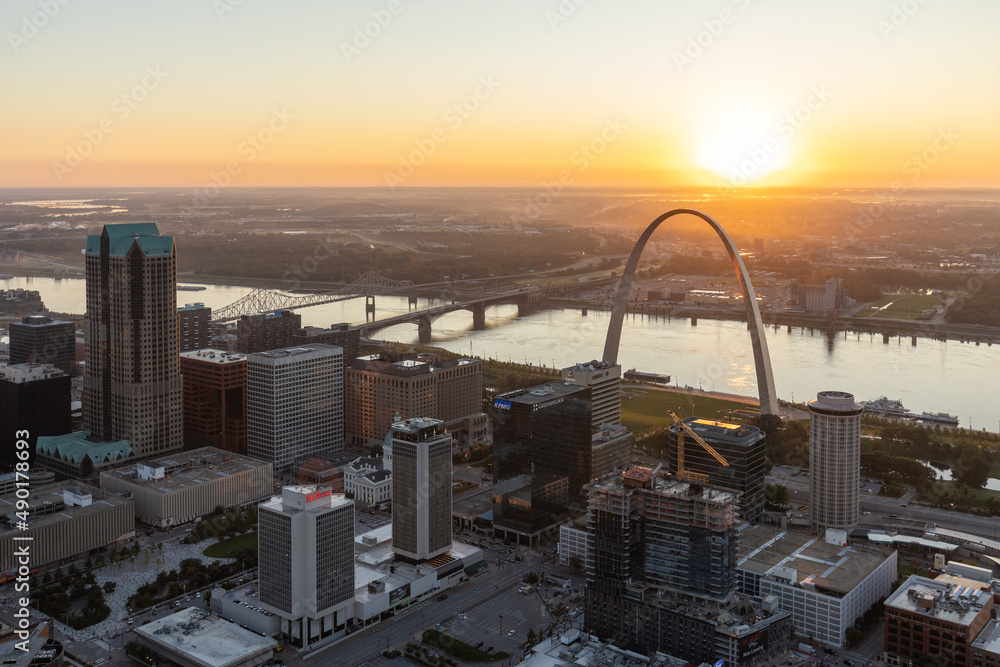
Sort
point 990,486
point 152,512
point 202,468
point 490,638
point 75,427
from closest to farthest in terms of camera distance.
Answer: point 490,638
point 152,512
point 202,468
point 990,486
point 75,427

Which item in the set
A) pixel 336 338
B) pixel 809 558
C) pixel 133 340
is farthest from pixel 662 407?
pixel 133 340

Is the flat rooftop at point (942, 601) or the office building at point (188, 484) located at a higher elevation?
the office building at point (188, 484)

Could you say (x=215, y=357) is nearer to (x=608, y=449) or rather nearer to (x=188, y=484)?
(x=188, y=484)

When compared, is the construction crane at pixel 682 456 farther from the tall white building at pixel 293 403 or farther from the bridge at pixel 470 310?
the bridge at pixel 470 310

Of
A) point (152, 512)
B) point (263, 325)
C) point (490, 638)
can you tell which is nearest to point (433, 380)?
point (263, 325)

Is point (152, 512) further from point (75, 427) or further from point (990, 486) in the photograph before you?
point (990, 486)

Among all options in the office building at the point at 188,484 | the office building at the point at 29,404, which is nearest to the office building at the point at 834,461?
the office building at the point at 188,484
